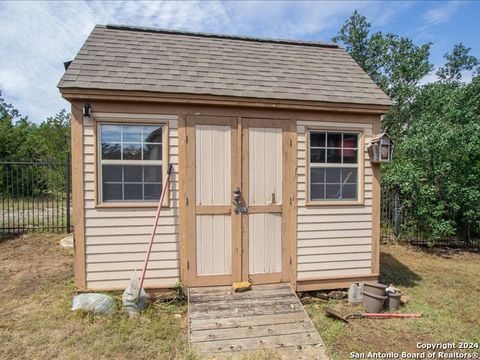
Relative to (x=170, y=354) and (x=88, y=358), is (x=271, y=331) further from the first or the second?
(x=88, y=358)

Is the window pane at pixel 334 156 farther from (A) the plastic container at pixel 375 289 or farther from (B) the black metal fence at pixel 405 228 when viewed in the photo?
(B) the black metal fence at pixel 405 228

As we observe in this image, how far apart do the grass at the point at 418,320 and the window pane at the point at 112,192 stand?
10.2 feet

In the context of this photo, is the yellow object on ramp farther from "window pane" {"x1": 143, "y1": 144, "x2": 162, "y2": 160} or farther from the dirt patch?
the dirt patch

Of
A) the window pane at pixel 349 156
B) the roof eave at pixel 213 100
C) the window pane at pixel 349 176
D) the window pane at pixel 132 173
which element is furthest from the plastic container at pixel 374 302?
the window pane at pixel 132 173

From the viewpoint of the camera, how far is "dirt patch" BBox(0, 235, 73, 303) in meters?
4.71

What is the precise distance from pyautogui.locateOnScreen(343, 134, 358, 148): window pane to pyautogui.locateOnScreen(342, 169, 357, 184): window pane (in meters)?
0.39

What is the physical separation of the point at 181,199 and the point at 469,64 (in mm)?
19346

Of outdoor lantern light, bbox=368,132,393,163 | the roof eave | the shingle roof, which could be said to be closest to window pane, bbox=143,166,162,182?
the roof eave

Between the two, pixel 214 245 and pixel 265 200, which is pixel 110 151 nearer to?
pixel 214 245

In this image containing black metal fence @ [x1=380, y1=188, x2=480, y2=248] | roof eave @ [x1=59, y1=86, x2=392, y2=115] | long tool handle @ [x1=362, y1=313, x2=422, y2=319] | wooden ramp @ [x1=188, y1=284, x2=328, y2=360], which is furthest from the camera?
black metal fence @ [x1=380, y1=188, x2=480, y2=248]

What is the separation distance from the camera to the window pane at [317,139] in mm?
4457

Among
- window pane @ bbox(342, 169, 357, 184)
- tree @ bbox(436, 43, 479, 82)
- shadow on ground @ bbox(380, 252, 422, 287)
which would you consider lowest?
shadow on ground @ bbox(380, 252, 422, 287)

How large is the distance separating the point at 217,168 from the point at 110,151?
1470 millimetres

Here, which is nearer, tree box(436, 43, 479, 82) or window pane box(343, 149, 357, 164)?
window pane box(343, 149, 357, 164)
